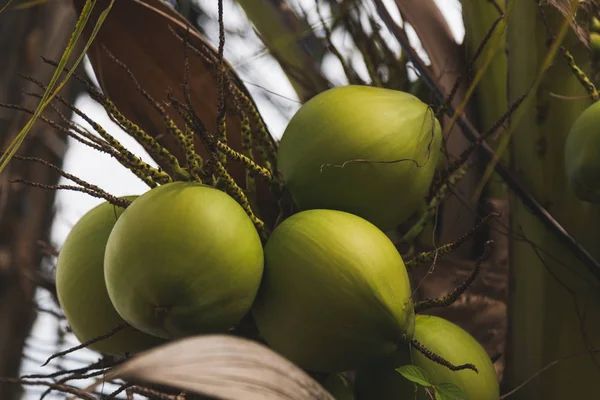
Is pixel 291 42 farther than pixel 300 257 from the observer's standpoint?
Yes

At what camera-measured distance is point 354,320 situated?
45 cm

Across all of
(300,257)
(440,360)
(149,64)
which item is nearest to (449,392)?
(440,360)

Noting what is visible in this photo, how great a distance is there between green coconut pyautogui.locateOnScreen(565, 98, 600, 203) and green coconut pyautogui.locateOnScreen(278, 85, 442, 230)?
119 mm

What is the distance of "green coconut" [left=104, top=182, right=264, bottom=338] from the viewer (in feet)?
1.42

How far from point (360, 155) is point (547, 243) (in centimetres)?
24

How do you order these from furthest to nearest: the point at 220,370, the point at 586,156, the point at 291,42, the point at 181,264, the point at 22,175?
the point at 22,175, the point at 291,42, the point at 586,156, the point at 181,264, the point at 220,370

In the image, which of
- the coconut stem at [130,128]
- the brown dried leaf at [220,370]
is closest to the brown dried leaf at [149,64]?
the coconut stem at [130,128]

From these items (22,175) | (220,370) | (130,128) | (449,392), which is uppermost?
(22,175)

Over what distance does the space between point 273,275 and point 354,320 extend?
6 cm

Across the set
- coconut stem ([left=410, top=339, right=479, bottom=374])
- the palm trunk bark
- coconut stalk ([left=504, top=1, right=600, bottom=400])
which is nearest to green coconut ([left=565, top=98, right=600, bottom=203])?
coconut stalk ([left=504, top=1, right=600, bottom=400])

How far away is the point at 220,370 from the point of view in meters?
0.28

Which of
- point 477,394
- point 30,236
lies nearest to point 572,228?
point 477,394

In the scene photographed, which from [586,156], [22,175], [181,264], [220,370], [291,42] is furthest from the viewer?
[22,175]

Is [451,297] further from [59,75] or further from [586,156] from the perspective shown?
[59,75]
